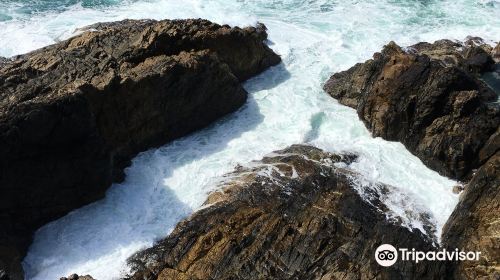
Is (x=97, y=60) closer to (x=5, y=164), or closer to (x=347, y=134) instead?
(x=5, y=164)

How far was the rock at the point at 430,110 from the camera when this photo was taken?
20.3 m

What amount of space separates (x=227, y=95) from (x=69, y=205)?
8.99 metres

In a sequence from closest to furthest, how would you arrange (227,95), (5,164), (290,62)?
(5,164), (227,95), (290,62)

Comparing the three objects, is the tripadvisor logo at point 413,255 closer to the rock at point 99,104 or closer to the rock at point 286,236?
the rock at point 286,236

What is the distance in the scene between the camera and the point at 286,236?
54.7 feet

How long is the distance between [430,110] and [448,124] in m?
0.90

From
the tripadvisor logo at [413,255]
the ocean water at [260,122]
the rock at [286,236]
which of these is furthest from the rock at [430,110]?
the tripadvisor logo at [413,255]

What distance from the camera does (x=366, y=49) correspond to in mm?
29766

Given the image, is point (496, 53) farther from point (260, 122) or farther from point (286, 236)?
point (286, 236)

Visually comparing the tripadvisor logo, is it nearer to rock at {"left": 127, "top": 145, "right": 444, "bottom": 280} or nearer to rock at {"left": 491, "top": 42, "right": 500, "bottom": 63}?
rock at {"left": 127, "top": 145, "right": 444, "bottom": 280}

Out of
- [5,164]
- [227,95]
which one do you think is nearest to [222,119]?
[227,95]

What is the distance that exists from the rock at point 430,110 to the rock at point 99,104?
22.0 feet

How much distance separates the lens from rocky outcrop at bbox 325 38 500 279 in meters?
16.9

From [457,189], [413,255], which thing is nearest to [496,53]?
[457,189]
